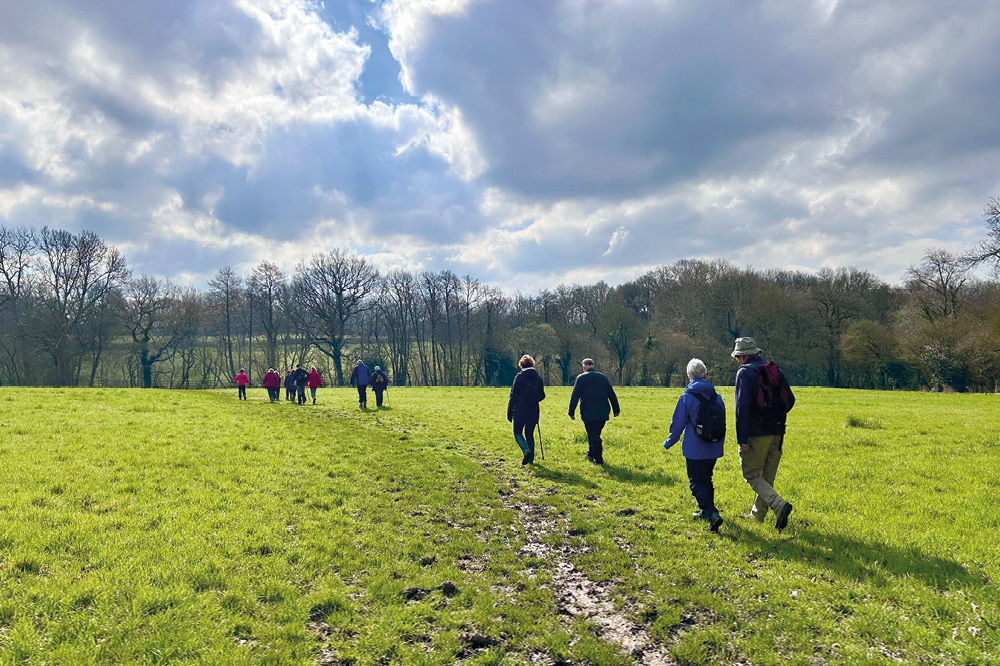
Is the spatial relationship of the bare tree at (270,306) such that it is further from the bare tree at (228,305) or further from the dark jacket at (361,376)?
the dark jacket at (361,376)

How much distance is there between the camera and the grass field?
4176mm

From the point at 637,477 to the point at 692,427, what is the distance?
3397mm

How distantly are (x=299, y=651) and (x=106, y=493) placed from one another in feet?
19.2

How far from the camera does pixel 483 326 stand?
62.7 m

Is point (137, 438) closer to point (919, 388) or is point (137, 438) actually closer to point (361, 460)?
point (361, 460)

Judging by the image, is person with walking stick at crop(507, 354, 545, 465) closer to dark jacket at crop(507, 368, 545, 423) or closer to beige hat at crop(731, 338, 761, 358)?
dark jacket at crop(507, 368, 545, 423)

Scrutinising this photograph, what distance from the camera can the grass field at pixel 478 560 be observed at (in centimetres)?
418

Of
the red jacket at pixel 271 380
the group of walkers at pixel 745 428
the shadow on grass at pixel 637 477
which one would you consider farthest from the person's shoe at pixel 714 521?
the red jacket at pixel 271 380

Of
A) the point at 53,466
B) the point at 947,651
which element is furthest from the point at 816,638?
the point at 53,466

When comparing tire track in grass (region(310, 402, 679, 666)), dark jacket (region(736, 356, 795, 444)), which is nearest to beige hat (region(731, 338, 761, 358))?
dark jacket (region(736, 356, 795, 444))

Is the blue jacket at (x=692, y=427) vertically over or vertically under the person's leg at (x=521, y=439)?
over

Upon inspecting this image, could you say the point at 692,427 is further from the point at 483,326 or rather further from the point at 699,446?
the point at 483,326

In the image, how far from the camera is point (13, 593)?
4.62m

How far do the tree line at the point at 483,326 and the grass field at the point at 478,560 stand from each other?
141ft
